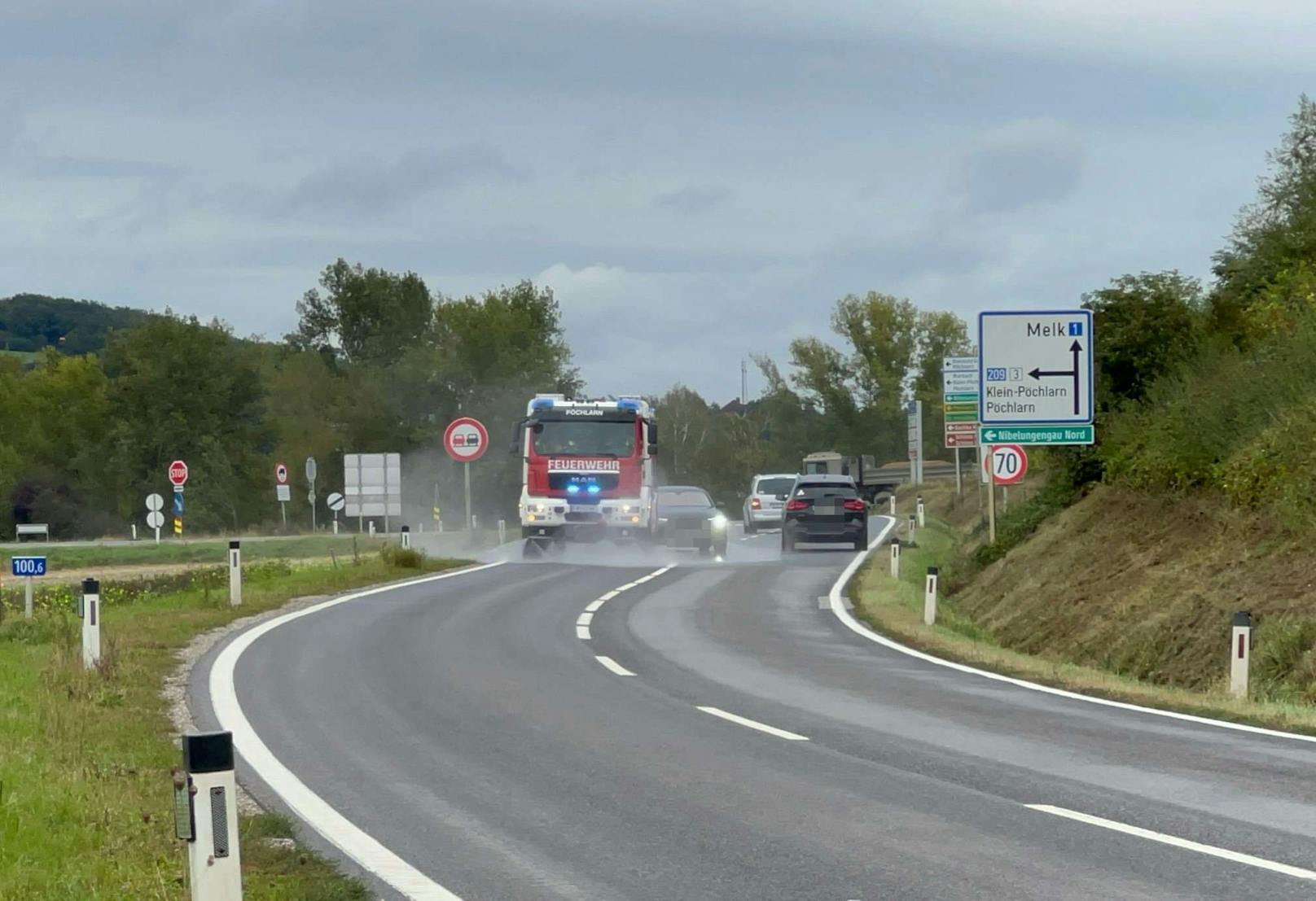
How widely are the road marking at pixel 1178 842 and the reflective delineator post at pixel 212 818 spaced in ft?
14.2

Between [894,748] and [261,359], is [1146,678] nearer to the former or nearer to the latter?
A: [894,748]

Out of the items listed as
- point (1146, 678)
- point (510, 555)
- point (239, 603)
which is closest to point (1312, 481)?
point (1146, 678)

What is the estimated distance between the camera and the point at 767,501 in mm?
57719

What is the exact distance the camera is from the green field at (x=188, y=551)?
177 feet

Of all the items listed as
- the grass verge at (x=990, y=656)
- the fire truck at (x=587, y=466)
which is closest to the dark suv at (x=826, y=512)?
the grass verge at (x=990, y=656)

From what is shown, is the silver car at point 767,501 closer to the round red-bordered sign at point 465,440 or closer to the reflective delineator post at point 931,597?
the round red-bordered sign at point 465,440

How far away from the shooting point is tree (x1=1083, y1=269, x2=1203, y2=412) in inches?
1303

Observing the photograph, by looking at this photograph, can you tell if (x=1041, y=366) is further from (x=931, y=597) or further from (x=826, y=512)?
(x=826, y=512)

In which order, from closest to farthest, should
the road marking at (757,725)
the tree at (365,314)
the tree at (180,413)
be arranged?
the road marking at (757,725) < the tree at (180,413) < the tree at (365,314)

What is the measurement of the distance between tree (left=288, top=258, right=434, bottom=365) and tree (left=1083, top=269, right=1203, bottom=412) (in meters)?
93.3

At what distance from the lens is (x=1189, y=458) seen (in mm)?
26359

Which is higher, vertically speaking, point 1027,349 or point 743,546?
point 1027,349

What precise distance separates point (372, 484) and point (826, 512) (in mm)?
14918

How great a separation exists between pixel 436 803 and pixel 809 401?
108371 mm
